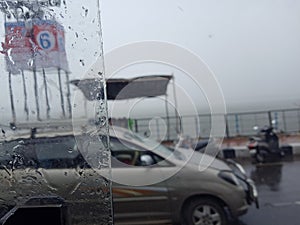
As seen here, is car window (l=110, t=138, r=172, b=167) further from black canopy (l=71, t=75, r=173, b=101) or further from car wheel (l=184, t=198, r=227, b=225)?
black canopy (l=71, t=75, r=173, b=101)

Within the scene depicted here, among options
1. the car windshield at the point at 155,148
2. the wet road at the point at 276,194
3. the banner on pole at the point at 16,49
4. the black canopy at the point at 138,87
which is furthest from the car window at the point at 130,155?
the banner on pole at the point at 16,49

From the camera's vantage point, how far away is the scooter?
7889 mm

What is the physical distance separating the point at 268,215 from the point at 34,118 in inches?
125

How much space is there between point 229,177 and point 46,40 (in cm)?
289

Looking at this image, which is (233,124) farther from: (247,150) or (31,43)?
(31,43)

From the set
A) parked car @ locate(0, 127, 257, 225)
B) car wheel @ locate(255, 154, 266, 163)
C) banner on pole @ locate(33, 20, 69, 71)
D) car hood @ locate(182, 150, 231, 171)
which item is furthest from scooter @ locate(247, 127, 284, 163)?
banner on pole @ locate(33, 20, 69, 71)

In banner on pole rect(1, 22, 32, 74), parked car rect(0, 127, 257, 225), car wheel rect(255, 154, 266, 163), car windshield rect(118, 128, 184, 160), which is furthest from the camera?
car wheel rect(255, 154, 266, 163)

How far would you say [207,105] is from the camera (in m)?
5.12

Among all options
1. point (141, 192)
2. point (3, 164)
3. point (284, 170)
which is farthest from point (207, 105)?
point (3, 164)

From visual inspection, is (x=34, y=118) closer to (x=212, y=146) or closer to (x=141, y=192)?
(x=141, y=192)

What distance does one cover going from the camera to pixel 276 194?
5141mm

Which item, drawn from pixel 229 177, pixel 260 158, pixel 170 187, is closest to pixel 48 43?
pixel 170 187

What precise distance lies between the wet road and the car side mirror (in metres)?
1.11

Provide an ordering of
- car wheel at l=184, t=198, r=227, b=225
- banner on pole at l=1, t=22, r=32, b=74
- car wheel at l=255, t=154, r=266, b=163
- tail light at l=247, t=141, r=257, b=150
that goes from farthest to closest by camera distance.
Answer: tail light at l=247, t=141, r=257, b=150 → car wheel at l=255, t=154, r=266, b=163 → car wheel at l=184, t=198, r=227, b=225 → banner on pole at l=1, t=22, r=32, b=74
